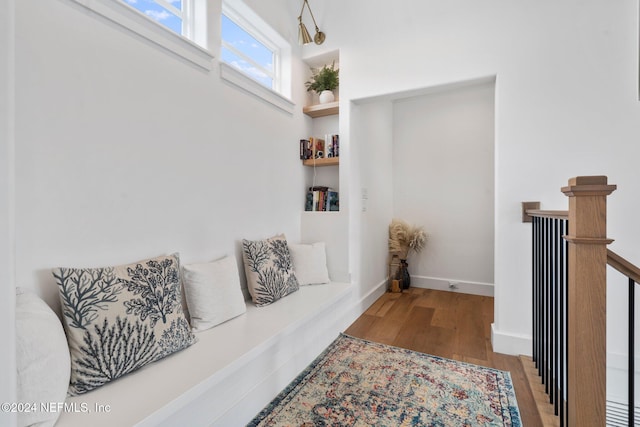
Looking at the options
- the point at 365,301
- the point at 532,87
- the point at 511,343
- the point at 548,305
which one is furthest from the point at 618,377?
the point at 532,87

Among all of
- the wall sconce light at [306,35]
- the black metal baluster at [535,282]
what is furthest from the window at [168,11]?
the black metal baluster at [535,282]

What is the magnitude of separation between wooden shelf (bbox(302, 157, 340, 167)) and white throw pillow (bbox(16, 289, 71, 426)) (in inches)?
92.6

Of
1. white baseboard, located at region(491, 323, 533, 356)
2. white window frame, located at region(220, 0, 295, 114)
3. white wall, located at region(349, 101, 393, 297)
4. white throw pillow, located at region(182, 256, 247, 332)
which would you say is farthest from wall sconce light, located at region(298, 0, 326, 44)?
white baseboard, located at region(491, 323, 533, 356)

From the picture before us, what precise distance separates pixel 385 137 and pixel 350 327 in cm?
240

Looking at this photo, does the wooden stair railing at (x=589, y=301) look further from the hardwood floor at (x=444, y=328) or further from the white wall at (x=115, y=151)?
the white wall at (x=115, y=151)

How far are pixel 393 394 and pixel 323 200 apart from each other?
179cm

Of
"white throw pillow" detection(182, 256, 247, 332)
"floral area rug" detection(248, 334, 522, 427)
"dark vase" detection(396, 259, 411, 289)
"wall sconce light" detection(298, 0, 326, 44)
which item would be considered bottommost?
"floral area rug" detection(248, 334, 522, 427)

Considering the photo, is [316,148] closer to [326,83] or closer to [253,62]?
[326,83]

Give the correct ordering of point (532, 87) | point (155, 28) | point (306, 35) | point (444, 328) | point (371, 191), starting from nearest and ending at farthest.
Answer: point (155, 28), point (532, 87), point (306, 35), point (444, 328), point (371, 191)

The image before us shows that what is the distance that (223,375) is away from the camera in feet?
4.43

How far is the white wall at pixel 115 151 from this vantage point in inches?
49.3

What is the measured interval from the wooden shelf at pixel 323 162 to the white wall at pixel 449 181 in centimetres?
148

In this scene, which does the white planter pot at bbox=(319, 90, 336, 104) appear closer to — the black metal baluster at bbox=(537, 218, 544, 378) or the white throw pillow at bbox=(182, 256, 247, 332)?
the white throw pillow at bbox=(182, 256, 247, 332)

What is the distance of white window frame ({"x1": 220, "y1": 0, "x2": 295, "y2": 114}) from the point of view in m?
2.31
